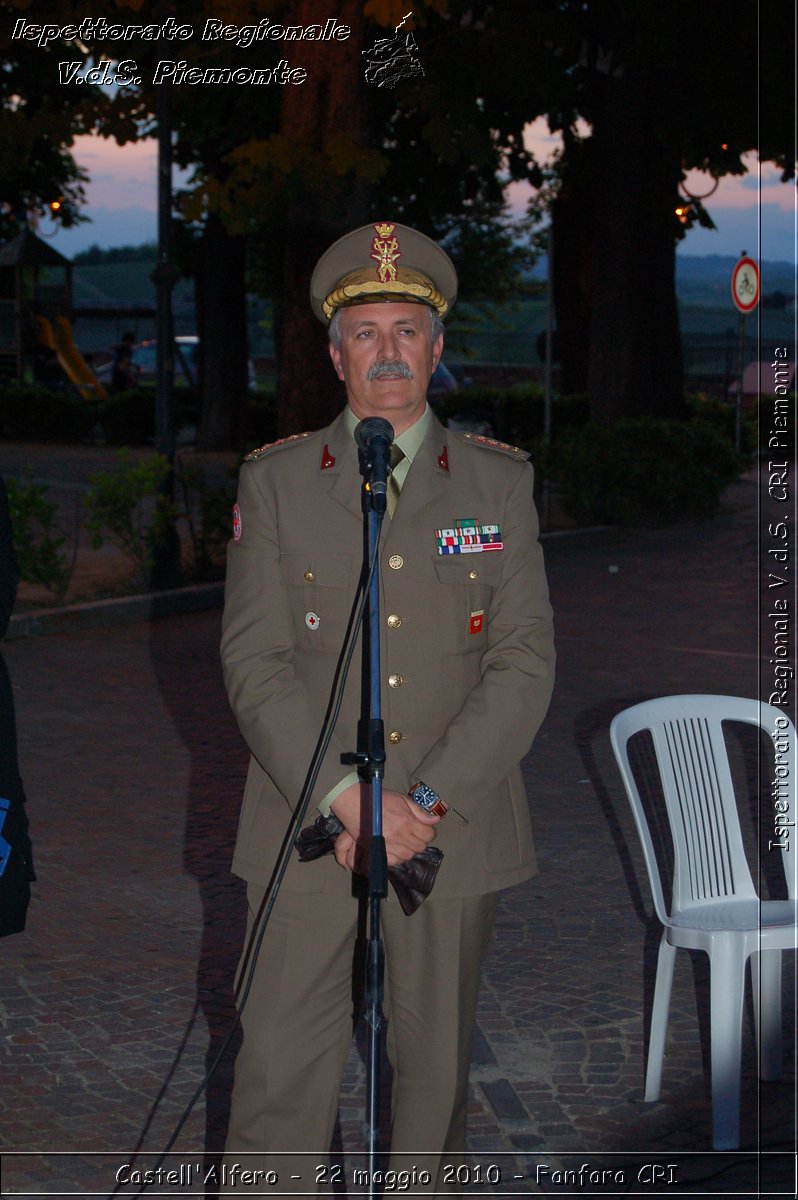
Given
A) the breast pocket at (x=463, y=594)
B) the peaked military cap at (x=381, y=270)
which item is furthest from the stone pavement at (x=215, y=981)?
the peaked military cap at (x=381, y=270)

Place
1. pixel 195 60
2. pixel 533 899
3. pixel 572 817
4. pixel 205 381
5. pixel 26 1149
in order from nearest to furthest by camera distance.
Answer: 1. pixel 26 1149
2. pixel 533 899
3. pixel 572 817
4. pixel 195 60
5. pixel 205 381

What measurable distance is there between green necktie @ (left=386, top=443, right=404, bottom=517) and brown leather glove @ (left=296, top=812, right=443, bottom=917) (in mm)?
678

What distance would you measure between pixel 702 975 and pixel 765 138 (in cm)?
1811

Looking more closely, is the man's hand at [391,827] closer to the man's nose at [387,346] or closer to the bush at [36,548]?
the man's nose at [387,346]

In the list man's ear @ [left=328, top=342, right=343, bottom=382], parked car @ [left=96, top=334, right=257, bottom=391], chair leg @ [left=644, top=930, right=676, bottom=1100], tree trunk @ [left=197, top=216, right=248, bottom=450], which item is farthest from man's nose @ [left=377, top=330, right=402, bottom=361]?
parked car @ [left=96, top=334, right=257, bottom=391]

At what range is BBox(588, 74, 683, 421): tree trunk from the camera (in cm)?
2216

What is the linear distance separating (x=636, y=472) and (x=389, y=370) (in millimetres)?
17208

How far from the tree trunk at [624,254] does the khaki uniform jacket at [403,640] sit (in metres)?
19.1

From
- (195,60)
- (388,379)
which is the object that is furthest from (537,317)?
(388,379)

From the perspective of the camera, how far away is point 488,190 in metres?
25.8

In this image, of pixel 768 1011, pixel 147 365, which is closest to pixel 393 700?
pixel 768 1011

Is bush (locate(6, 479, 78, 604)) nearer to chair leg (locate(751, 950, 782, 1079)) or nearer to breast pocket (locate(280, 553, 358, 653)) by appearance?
chair leg (locate(751, 950, 782, 1079))

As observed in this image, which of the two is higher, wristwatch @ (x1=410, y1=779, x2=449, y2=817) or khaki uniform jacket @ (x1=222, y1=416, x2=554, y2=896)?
khaki uniform jacket @ (x1=222, y1=416, x2=554, y2=896)

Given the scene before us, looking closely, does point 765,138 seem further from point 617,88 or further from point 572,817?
point 572,817
